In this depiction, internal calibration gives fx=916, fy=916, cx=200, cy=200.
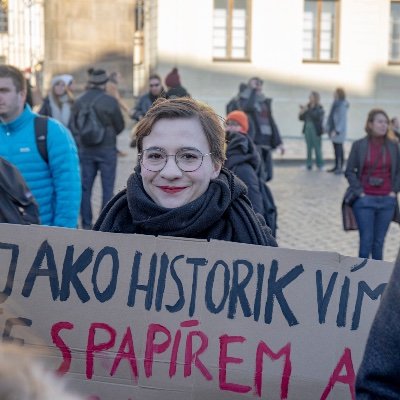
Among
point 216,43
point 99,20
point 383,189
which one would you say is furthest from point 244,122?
point 216,43

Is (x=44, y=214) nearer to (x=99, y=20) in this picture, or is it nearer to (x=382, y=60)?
(x=99, y=20)

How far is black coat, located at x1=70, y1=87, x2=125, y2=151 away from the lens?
9.31 metres

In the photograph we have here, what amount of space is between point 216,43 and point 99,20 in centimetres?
544

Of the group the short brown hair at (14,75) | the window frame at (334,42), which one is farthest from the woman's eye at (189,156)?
the window frame at (334,42)

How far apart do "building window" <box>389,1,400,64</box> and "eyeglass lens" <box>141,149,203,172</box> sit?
22.9m

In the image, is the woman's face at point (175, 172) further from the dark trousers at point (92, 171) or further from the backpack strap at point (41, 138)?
the dark trousers at point (92, 171)

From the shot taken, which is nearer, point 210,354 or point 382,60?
point 210,354

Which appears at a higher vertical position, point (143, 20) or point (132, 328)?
point (143, 20)

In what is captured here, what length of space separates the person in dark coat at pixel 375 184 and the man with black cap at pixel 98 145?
2785 mm

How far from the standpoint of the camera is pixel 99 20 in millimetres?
19312

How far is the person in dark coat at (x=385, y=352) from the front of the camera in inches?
59.7

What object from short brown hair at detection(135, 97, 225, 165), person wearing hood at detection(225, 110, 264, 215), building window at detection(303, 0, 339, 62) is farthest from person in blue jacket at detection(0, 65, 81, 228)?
building window at detection(303, 0, 339, 62)

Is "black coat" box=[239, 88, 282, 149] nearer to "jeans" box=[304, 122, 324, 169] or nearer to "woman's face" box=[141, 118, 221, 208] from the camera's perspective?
"jeans" box=[304, 122, 324, 169]

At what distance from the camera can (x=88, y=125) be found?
9.30m
